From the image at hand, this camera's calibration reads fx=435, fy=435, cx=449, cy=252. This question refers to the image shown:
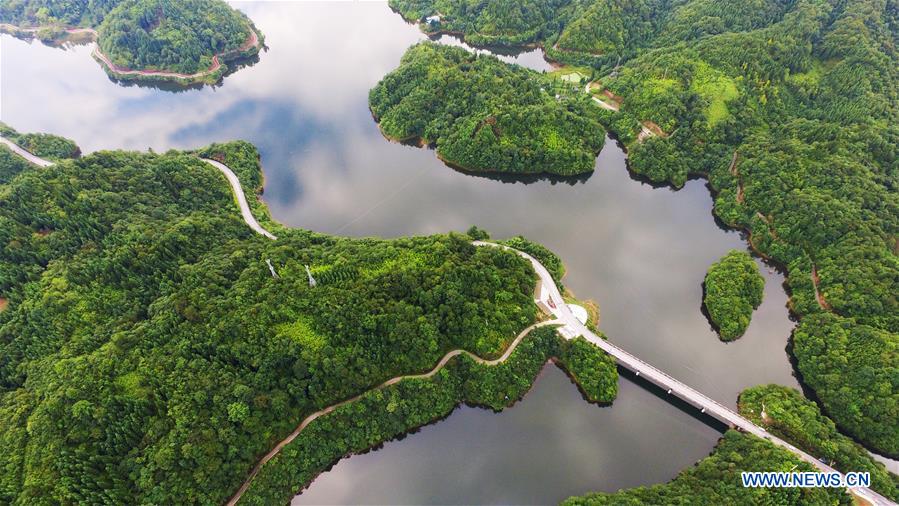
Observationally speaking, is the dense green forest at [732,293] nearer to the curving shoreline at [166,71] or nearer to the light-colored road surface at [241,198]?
the light-colored road surface at [241,198]

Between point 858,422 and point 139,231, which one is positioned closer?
point 858,422

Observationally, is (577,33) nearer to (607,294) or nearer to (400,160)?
(400,160)

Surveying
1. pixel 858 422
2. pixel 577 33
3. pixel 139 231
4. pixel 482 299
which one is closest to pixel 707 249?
pixel 858 422

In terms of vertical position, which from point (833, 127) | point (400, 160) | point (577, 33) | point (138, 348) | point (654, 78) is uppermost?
point (577, 33)

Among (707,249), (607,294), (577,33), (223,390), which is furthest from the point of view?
(577,33)

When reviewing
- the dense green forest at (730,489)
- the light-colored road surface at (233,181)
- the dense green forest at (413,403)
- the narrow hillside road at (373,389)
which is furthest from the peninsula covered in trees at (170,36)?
the dense green forest at (730,489)

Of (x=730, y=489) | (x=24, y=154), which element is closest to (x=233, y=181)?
(x=24, y=154)

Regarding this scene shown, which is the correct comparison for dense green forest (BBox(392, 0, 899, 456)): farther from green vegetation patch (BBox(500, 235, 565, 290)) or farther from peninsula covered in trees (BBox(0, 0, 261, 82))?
peninsula covered in trees (BBox(0, 0, 261, 82))
